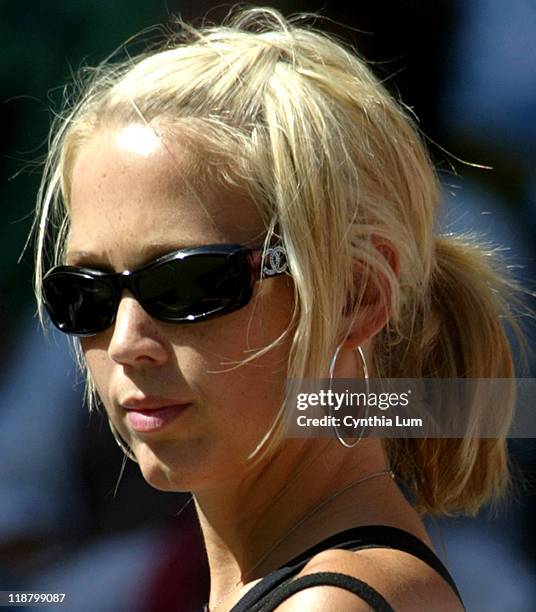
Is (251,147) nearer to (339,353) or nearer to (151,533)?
(339,353)

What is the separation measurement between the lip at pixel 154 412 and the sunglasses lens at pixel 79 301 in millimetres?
111

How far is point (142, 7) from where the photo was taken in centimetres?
219

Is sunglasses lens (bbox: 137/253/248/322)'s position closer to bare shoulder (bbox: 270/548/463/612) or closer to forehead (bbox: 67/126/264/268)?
forehead (bbox: 67/126/264/268)

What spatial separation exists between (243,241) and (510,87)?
41.9 inches

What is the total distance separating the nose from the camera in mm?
1200

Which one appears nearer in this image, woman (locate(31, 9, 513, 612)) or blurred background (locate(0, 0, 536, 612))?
woman (locate(31, 9, 513, 612))

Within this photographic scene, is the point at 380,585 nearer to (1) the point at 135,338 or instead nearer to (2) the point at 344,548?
(2) the point at 344,548

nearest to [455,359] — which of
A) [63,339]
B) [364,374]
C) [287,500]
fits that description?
[364,374]

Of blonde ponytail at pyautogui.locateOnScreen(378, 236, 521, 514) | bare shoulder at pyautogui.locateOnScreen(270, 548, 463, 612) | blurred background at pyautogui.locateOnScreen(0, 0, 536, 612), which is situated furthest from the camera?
blurred background at pyautogui.locateOnScreen(0, 0, 536, 612)

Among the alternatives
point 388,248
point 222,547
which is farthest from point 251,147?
point 222,547

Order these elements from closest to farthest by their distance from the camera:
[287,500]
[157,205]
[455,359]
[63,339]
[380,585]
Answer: [380,585]
[157,205]
[287,500]
[455,359]
[63,339]

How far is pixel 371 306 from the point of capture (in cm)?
127

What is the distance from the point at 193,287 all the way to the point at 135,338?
0.09 meters

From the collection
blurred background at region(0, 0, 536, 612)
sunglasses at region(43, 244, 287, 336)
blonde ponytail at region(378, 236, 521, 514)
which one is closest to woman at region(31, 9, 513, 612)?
sunglasses at region(43, 244, 287, 336)
